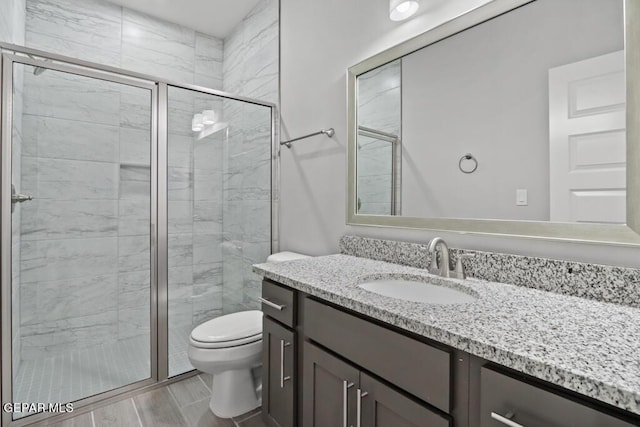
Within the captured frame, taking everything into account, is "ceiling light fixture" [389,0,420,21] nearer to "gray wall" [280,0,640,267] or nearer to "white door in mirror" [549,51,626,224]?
"gray wall" [280,0,640,267]

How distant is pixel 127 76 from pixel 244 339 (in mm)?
1634

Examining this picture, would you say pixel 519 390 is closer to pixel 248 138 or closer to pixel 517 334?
pixel 517 334

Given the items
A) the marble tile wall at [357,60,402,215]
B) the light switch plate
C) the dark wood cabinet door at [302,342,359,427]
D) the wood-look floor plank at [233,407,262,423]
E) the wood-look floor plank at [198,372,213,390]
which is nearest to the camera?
the dark wood cabinet door at [302,342,359,427]

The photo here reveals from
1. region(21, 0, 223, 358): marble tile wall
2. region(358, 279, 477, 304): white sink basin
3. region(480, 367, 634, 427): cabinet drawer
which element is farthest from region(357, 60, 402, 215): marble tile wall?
region(21, 0, 223, 358): marble tile wall

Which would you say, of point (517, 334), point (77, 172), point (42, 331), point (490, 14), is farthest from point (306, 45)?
point (42, 331)

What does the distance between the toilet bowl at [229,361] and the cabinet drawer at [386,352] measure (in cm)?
68

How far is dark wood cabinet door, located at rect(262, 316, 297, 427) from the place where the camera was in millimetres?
1328

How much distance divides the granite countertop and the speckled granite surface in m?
0.03

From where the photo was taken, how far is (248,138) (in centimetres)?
245

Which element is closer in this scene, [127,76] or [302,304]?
[302,304]

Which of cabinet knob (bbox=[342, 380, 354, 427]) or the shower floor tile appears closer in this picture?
cabinet knob (bbox=[342, 380, 354, 427])

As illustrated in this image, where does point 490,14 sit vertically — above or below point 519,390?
above

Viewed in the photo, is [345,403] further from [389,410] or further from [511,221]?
[511,221]

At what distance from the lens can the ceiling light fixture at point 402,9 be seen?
1.48m
